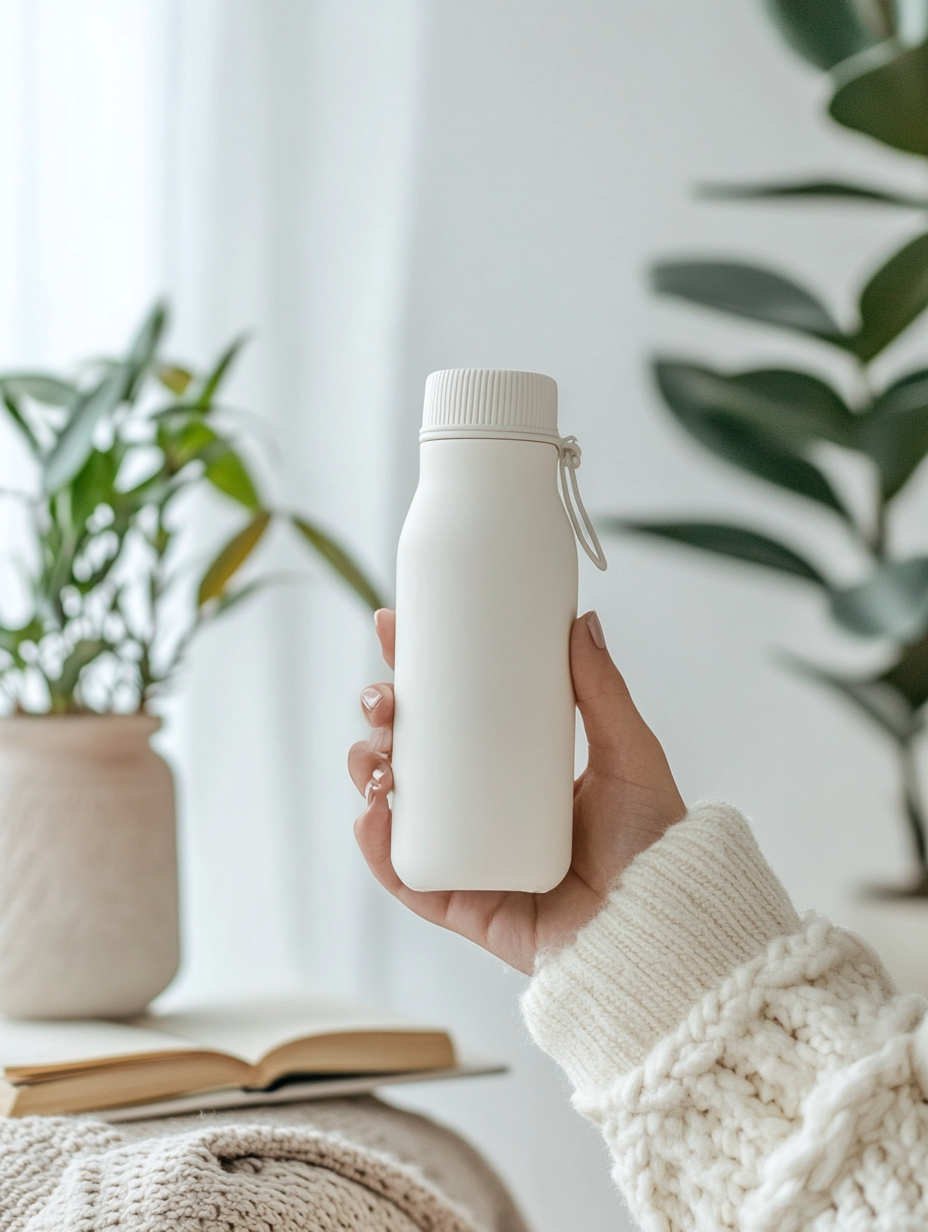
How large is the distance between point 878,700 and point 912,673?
0.15ft

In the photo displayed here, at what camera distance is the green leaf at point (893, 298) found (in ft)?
2.82

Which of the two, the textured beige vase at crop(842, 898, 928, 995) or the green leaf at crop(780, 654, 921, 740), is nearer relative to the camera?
the green leaf at crop(780, 654, 921, 740)

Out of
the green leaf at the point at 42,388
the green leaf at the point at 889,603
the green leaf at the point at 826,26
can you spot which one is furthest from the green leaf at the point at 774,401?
the green leaf at the point at 42,388

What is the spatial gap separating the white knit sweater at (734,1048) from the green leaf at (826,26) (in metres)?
0.60

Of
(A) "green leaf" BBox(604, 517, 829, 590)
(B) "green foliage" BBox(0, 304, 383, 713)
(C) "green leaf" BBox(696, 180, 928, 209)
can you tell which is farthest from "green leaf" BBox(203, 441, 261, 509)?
(C) "green leaf" BBox(696, 180, 928, 209)

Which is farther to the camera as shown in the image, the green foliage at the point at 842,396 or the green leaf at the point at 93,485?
the green leaf at the point at 93,485

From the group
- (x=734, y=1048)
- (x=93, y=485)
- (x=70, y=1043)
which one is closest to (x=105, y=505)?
(x=93, y=485)

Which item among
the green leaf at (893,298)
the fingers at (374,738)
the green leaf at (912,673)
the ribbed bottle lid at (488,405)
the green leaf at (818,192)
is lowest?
the green leaf at (912,673)

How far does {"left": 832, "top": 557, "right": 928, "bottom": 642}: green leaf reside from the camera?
0.79 m

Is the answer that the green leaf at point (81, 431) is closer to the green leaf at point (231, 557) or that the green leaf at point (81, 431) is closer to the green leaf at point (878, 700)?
the green leaf at point (231, 557)

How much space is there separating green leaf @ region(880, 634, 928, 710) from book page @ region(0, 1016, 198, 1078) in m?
0.65

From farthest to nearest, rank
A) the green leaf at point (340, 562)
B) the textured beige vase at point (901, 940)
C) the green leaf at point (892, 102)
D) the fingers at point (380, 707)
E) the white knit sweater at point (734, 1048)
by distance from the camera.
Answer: the green leaf at point (340, 562) → the textured beige vase at point (901, 940) → the green leaf at point (892, 102) → the fingers at point (380, 707) → the white knit sweater at point (734, 1048)

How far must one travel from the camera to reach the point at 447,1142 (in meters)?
0.98

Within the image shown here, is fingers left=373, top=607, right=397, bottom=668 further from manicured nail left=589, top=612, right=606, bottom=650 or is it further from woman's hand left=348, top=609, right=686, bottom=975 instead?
manicured nail left=589, top=612, right=606, bottom=650
